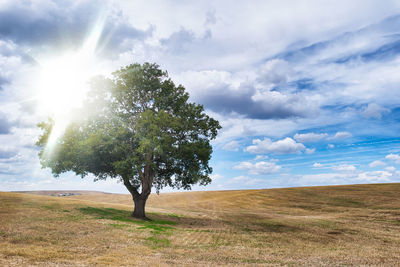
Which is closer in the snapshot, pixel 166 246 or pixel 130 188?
pixel 166 246

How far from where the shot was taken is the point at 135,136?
1254 inches

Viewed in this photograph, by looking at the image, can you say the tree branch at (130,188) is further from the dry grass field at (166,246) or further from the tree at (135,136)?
the dry grass field at (166,246)

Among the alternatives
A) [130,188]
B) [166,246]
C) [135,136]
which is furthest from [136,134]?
[166,246]

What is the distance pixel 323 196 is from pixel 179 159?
49.1 m

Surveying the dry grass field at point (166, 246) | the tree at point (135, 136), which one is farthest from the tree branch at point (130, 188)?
the dry grass field at point (166, 246)

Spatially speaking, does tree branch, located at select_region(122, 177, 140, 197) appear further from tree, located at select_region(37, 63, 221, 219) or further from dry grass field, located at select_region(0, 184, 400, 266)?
dry grass field, located at select_region(0, 184, 400, 266)

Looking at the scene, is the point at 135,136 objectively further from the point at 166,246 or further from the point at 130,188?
the point at 166,246

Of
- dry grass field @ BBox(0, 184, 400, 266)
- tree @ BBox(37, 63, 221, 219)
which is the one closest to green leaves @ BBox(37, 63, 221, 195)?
tree @ BBox(37, 63, 221, 219)

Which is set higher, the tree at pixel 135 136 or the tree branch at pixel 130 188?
the tree at pixel 135 136

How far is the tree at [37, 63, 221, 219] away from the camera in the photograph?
31500mm

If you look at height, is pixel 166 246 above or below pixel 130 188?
below

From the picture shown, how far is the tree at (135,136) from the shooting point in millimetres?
31500

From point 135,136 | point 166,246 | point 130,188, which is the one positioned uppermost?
point 135,136

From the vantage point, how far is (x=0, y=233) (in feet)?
58.6
